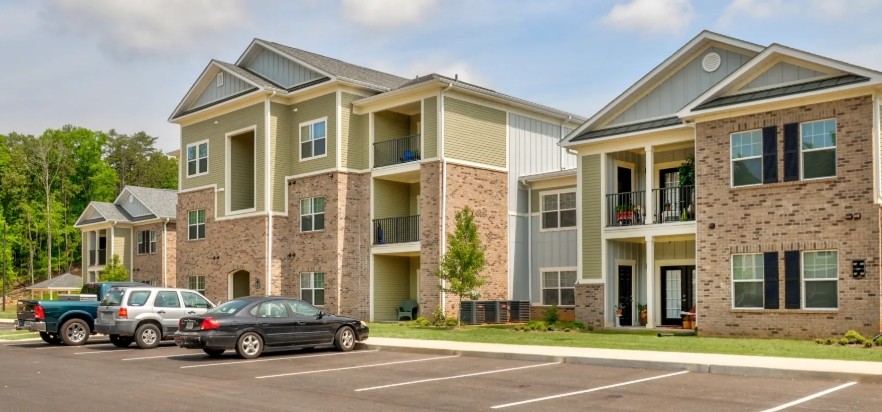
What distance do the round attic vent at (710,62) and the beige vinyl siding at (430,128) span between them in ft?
32.0

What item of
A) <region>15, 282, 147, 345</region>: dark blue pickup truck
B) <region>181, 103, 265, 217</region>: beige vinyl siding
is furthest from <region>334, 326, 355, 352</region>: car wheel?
<region>181, 103, 265, 217</region>: beige vinyl siding

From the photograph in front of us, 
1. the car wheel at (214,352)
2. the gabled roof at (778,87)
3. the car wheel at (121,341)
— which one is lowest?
the car wheel at (121,341)

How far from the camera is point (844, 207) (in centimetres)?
2159

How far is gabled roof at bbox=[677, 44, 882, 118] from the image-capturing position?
21.5 m

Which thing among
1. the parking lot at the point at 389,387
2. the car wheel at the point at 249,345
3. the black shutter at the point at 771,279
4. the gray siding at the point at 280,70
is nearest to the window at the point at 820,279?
the black shutter at the point at 771,279

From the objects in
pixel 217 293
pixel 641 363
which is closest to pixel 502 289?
pixel 217 293

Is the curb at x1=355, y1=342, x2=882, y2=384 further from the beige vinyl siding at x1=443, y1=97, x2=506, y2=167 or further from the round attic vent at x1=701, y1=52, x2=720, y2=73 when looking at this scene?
the beige vinyl siding at x1=443, y1=97, x2=506, y2=167

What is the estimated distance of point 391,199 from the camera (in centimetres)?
3462

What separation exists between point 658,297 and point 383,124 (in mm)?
12557

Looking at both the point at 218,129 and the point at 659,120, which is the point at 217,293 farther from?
the point at 659,120

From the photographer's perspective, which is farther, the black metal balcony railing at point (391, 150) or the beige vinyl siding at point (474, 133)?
the black metal balcony railing at point (391, 150)

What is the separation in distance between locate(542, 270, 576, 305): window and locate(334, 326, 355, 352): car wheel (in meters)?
13.1

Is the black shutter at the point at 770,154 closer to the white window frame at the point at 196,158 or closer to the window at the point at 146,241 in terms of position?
the white window frame at the point at 196,158

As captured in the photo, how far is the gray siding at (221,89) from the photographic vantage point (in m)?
37.1
